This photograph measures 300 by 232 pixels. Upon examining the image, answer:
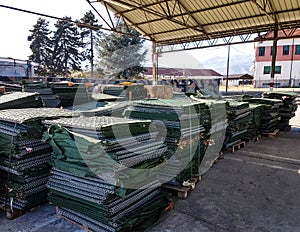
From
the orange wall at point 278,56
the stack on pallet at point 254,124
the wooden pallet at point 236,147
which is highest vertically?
the orange wall at point 278,56

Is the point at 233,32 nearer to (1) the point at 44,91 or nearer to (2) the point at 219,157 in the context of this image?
(2) the point at 219,157

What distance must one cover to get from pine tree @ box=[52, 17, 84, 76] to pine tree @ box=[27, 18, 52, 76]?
3.54ft

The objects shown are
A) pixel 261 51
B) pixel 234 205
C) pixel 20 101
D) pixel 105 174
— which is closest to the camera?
pixel 105 174

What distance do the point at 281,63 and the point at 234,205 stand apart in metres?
42.8

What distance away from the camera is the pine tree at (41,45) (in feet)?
126

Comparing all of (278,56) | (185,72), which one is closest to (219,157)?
(278,56)

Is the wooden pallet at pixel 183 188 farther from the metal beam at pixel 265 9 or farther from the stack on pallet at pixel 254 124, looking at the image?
the metal beam at pixel 265 9

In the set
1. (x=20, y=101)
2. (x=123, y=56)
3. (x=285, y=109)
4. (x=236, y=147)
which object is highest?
(x=123, y=56)

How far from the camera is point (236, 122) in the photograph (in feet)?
21.2

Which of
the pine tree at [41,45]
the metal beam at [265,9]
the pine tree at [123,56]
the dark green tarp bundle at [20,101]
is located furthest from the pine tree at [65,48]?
the dark green tarp bundle at [20,101]

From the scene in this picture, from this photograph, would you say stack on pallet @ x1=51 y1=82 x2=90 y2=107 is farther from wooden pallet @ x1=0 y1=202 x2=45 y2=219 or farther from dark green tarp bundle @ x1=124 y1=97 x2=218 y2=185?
wooden pallet @ x1=0 y1=202 x2=45 y2=219

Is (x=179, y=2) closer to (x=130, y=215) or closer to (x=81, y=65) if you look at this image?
(x=130, y=215)

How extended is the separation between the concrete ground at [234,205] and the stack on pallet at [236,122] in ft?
2.61

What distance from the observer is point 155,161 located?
3395 millimetres
